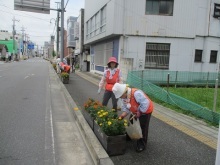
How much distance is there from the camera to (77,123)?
6992 millimetres

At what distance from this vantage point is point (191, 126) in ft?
22.1

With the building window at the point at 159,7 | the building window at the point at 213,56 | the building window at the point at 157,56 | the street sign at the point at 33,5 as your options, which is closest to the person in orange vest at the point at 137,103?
the building window at the point at 157,56

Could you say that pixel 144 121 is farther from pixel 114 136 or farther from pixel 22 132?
pixel 22 132

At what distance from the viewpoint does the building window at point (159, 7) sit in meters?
17.4

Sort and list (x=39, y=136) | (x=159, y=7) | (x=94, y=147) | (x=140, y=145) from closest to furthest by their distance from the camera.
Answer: (x=94, y=147) < (x=140, y=145) < (x=39, y=136) < (x=159, y=7)

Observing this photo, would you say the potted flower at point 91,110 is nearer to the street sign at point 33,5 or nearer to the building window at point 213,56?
the street sign at point 33,5

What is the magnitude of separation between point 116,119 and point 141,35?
1355cm

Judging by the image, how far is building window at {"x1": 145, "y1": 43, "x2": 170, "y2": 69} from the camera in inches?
700

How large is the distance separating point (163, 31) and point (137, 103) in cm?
1389

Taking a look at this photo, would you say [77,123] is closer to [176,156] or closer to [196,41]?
[176,156]

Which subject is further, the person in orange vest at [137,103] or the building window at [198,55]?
the building window at [198,55]

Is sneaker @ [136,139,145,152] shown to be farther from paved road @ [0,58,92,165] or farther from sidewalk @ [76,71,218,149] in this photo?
sidewalk @ [76,71,218,149]

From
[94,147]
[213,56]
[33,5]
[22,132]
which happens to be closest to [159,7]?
[213,56]

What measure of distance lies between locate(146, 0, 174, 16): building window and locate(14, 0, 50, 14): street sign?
766 centimetres
